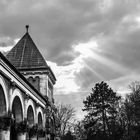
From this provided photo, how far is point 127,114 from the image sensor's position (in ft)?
138

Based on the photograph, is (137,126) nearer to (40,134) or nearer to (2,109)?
(40,134)

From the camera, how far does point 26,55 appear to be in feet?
124

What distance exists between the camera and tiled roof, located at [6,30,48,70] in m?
35.7

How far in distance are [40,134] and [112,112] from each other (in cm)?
1965

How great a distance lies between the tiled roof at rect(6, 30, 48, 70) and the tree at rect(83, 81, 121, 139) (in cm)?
1687

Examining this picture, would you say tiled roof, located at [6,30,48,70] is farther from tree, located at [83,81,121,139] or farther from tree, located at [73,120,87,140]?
tree, located at [73,120,87,140]

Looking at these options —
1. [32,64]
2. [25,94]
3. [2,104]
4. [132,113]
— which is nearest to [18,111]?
[25,94]

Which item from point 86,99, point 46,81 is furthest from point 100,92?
point 46,81

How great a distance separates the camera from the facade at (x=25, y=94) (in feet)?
56.8

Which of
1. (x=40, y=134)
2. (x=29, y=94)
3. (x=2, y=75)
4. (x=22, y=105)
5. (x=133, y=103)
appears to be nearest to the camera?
(x=2, y=75)

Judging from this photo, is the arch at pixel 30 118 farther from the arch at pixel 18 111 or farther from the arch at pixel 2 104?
the arch at pixel 2 104

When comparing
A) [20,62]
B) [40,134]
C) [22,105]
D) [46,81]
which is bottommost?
[40,134]

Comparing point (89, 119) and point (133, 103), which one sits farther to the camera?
point (89, 119)

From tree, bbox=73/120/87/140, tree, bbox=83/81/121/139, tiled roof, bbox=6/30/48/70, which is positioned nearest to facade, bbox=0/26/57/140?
tiled roof, bbox=6/30/48/70
